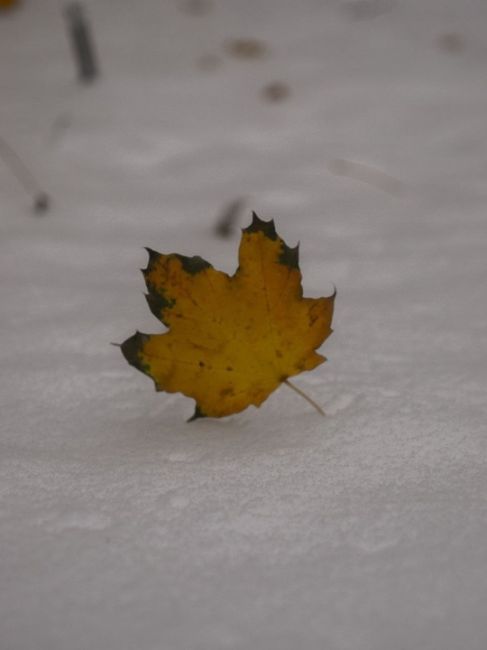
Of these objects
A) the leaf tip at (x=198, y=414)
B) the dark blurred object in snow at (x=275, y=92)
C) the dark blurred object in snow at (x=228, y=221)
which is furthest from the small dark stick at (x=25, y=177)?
the leaf tip at (x=198, y=414)

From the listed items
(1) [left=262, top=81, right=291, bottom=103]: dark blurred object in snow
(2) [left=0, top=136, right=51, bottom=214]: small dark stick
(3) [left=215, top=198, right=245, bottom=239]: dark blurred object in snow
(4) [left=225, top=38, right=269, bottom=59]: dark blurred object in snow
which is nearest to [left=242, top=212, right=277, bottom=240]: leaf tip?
(3) [left=215, top=198, right=245, bottom=239]: dark blurred object in snow

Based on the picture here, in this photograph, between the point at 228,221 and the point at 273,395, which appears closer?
the point at 273,395

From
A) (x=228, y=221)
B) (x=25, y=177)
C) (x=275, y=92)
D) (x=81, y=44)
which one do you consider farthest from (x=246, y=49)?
(x=228, y=221)

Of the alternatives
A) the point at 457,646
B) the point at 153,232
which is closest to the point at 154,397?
the point at 457,646

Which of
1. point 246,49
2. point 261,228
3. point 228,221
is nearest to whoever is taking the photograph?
point 261,228

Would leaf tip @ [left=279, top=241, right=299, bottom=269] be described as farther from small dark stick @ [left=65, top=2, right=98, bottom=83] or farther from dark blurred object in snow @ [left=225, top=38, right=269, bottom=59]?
dark blurred object in snow @ [left=225, top=38, right=269, bottom=59]

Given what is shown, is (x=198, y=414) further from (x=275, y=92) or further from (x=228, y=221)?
(x=275, y=92)
